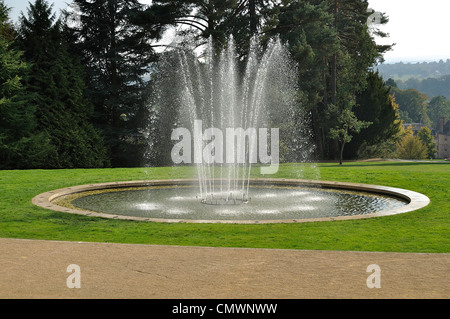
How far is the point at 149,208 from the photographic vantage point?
34.2 ft

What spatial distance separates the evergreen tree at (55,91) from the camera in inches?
888

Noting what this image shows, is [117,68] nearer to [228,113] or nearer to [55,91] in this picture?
[55,91]

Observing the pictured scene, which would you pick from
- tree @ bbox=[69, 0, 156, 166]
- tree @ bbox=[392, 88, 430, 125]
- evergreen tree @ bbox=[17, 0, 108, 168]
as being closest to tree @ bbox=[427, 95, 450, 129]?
tree @ bbox=[392, 88, 430, 125]

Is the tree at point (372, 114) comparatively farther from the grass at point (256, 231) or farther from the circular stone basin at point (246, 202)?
the grass at point (256, 231)

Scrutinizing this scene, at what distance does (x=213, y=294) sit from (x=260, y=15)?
2611cm

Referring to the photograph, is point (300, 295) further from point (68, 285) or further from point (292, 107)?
point (292, 107)

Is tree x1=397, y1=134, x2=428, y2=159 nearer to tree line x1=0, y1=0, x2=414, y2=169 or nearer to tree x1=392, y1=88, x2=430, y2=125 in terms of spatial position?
tree line x1=0, y1=0, x2=414, y2=169

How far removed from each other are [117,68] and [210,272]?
24018 mm

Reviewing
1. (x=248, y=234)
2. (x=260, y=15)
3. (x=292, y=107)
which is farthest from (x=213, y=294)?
(x=260, y=15)

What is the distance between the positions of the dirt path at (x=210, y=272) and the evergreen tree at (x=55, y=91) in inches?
677

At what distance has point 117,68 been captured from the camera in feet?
90.3

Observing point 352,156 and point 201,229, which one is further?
point 352,156

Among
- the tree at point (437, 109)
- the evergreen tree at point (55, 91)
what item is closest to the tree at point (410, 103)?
the tree at point (437, 109)

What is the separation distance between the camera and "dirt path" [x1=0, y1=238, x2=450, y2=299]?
15.1 ft
